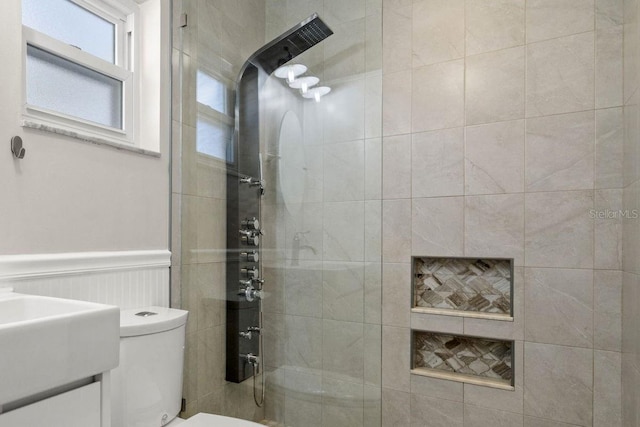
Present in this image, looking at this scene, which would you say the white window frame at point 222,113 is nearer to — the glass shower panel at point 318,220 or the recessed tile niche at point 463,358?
the glass shower panel at point 318,220

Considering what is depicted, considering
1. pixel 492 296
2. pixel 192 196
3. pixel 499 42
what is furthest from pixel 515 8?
pixel 192 196

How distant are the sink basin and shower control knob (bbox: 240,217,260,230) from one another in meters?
0.77

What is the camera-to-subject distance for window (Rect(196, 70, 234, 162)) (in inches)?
68.4

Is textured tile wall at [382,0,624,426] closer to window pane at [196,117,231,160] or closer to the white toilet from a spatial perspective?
window pane at [196,117,231,160]

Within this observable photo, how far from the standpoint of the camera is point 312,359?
66.2 inches

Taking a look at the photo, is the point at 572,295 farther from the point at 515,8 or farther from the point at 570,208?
the point at 515,8

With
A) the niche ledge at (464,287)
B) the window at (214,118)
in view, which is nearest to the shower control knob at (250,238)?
the window at (214,118)

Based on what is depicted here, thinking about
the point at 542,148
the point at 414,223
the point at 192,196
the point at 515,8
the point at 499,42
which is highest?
the point at 515,8

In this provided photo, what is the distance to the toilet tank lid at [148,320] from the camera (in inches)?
49.9

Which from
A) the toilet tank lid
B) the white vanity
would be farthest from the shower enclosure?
the white vanity

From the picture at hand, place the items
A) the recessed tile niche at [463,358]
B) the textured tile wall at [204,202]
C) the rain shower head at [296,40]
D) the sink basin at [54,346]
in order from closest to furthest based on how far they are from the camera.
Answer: the sink basin at [54,346], the rain shower head at [296,40], the textured tile wall at [204,202], the recessed tile niche at [463,358]

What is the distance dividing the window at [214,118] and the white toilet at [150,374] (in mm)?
711

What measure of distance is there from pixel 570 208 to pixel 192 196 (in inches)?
64.4

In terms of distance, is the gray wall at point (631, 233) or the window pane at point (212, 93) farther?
the window pane at point (212, 93)
